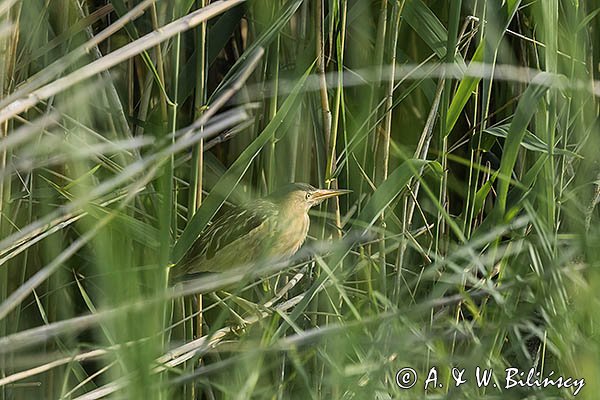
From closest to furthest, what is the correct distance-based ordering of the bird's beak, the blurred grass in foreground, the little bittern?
the blurred grass in foreground → the bird's beak → the little bittern

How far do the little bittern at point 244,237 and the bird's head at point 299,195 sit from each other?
0.02 metres

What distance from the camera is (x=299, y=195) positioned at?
181 cm

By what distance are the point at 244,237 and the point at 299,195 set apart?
208 millimetres

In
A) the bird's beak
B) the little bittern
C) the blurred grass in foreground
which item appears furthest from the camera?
the little bittern

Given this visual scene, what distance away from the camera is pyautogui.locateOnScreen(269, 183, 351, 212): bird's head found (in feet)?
5.72

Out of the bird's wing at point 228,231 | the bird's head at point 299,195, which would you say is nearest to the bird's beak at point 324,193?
the bird's head at point 299,195

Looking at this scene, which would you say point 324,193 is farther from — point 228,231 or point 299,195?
point 228,231

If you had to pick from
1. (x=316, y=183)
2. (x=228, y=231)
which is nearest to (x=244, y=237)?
(x=228, y=231)

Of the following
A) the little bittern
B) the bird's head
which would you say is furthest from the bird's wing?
the bird's head

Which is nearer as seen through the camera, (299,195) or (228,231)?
(299,195)

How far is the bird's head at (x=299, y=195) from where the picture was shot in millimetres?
1743

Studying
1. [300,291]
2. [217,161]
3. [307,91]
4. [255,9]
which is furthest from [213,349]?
[255,9]

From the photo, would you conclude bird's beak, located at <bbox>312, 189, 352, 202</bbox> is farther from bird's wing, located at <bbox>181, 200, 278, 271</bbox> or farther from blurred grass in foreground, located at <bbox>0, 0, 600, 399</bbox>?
bird's wing, located at <bbox>181, 200, 278, 271</bbox>

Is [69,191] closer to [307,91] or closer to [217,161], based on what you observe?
[217,161]
